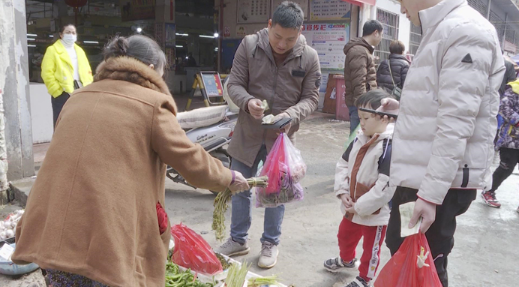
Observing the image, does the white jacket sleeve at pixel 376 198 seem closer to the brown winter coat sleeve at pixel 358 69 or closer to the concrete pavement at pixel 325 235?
the concrete pavement at pixel 325 235

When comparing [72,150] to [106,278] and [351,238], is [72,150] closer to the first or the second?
[106,278]

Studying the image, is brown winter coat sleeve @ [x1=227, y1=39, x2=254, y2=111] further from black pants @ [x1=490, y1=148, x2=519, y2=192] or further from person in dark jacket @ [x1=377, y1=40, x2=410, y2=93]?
person in dark jacket @ [x1=377, y1=40, x2=410, y2=93]

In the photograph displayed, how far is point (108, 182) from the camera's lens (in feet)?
5.48

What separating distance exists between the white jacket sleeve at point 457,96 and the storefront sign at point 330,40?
30.0 ft


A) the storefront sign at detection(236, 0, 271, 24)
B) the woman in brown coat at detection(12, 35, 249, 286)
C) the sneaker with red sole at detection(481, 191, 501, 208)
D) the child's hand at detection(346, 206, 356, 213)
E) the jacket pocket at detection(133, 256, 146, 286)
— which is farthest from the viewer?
the storefront sign at detection(236, 0, 271, 24)

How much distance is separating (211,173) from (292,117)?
3.96ft

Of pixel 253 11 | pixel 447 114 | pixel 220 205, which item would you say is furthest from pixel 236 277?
pixel 253 11

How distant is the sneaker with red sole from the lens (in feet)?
16.5

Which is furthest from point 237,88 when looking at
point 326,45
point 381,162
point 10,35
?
point 326,45

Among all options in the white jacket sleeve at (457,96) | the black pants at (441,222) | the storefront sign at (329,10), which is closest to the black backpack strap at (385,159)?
the black pants at (441,222)

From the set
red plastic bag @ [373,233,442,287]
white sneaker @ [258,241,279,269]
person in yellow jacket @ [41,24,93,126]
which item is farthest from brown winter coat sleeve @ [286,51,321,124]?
person in yellow jacket @ [41,24,93,126]

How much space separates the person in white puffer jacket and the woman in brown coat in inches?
39.9

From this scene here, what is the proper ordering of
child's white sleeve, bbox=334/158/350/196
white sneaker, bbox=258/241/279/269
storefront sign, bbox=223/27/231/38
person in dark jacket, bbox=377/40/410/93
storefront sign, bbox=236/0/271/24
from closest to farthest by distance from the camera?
child's white sleeve, bbox=334/158/350/196
white sneaker, bbox=258/241/279/269
person in dark jacket, bbox=377/40/410/93
storefront sign, bbox=236/0/271/24
storefront sign, bbox=223/27/231/38

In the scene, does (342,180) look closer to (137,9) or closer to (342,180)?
(342,180)
